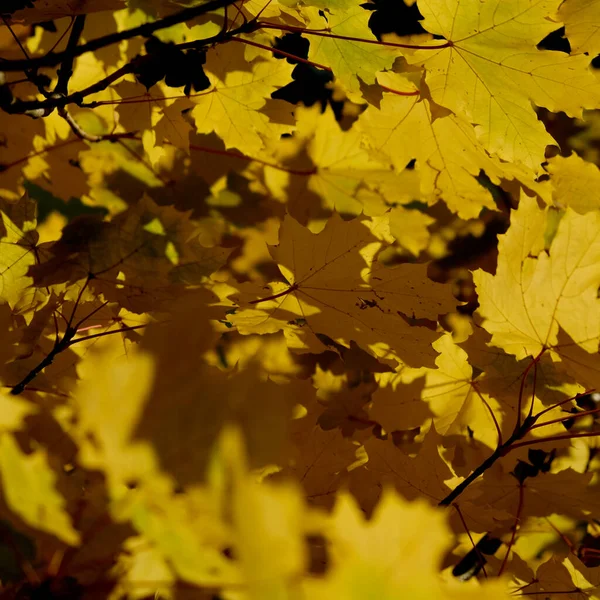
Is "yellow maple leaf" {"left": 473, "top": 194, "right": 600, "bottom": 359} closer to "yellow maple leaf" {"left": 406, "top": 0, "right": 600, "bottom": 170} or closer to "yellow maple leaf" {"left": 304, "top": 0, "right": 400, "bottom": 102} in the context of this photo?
"yellow maple leaf" {"left": 406, "top": 0, "right": 600, "bottom": 170}

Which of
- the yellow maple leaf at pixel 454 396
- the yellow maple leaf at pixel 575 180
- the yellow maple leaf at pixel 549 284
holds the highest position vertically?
the yellow maple leaf at pixel 575 180

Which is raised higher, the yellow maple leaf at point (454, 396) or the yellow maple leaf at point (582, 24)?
the yellow maple leaf at point (582, 24)

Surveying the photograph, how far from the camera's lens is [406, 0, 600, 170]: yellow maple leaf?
0.84 meters

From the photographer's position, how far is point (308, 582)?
1.06 feet

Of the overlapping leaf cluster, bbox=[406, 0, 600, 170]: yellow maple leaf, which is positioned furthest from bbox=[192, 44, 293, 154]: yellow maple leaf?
bbox=[406, 0, 600, 170]: yellow maple leaf

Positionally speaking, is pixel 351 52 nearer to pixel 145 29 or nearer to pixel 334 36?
pixel 334 36

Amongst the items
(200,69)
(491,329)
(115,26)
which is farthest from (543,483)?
(115,26)

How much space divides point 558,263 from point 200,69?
0.94 metres

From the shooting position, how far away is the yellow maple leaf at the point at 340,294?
0.82m

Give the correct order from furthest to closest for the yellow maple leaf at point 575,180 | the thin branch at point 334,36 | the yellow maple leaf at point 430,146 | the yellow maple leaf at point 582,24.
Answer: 1. the yellow maple leaf at point 575,180
2. the yellow maple leaf at point 430,146
3. the yellow maple leaf at point 582,24
4. the thin branch at point 334,36

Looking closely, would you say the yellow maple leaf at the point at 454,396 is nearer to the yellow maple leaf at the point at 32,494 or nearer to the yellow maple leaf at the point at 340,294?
the yellow maple leaf at the point at 340,294

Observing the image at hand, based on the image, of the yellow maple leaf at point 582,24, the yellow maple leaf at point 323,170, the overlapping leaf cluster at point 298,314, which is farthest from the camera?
the yellow maple leaf at point 323,170

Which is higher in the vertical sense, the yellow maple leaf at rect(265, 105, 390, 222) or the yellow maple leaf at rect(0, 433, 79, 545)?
the yellow maple leaf at rect(265, 105, 390, 222)

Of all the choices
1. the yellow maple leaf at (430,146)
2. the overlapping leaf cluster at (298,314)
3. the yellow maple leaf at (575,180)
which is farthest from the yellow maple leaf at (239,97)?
the yellow maple leaf at (575,180)
